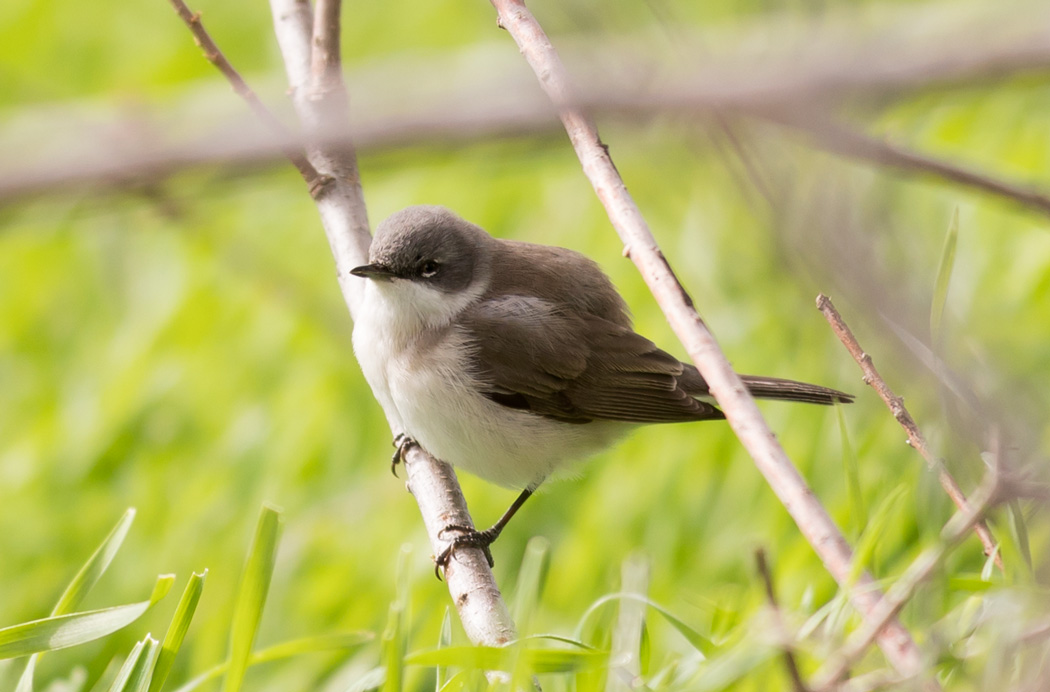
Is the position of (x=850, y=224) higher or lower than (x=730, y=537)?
higher

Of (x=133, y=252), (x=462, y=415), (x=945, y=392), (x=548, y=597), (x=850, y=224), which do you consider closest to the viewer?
(x=850, y=224)

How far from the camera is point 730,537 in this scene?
3887 mm

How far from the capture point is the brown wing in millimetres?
3201

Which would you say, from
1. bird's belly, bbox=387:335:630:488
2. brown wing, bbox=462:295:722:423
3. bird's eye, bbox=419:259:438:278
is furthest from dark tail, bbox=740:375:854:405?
bird's eye, bbox=419:259:438:278

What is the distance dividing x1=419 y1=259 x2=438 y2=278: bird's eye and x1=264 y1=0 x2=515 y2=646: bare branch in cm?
20

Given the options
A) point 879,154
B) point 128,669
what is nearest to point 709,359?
point 879,154

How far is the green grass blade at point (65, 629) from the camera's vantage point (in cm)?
211

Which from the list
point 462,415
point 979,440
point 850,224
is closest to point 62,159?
point 850,224

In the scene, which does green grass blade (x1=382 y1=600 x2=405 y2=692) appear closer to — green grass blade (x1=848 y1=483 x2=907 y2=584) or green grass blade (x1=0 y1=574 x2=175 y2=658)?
green grass blade (x1=0 y1=574 x2=175 y2=658)

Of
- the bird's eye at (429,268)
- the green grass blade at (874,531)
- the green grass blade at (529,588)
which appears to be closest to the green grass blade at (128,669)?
the green grass blade at (529,588)

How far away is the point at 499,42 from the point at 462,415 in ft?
14.2

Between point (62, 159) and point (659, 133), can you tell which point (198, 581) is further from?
point (62, 159)

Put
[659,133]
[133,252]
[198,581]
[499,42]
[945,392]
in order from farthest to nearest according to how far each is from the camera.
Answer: [499,42], [133,252], [198,581], [659,133], [945,392]

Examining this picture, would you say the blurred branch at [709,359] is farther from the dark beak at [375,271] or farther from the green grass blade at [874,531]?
the dark beak at [375,271]
